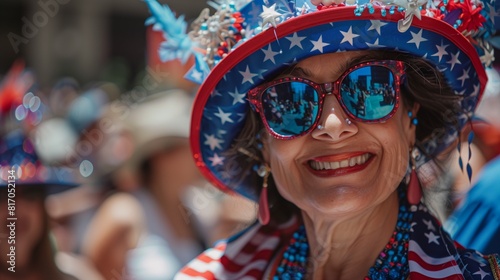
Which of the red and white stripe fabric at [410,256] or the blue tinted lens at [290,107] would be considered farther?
the blue tinted lens at [290,107]

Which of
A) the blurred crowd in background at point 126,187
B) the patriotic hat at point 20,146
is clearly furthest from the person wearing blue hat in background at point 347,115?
the patriotic hat at point 20,146

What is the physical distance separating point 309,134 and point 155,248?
2.00 metres

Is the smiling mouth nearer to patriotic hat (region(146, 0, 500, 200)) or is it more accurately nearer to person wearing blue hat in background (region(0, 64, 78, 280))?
patriotic hat (region(146, 0, 500, 200))

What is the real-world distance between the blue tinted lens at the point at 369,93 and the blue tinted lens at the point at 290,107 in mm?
105

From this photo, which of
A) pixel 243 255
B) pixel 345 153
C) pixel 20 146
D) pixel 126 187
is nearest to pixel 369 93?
pixel 345 153

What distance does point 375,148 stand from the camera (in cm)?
228

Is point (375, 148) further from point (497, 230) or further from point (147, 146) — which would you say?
point (147, 146)

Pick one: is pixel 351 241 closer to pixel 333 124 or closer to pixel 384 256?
pixel 384 256

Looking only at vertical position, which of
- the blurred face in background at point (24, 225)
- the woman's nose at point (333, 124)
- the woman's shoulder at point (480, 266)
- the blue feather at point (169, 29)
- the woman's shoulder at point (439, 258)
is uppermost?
the blue feather at point (169, 29)

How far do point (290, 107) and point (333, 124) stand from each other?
16 cm

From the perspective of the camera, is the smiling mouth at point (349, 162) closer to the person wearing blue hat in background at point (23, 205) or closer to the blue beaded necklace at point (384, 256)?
the blue beaded necklace at point (384, 256)

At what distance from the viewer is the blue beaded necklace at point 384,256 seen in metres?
2.29

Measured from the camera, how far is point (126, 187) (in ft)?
15.6

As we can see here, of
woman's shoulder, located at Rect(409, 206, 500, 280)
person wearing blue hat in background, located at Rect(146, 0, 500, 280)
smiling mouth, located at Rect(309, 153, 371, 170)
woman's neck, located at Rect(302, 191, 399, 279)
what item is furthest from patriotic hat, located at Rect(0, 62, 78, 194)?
woman's shoulder, located at Rect(409, 206, 500, 280)
